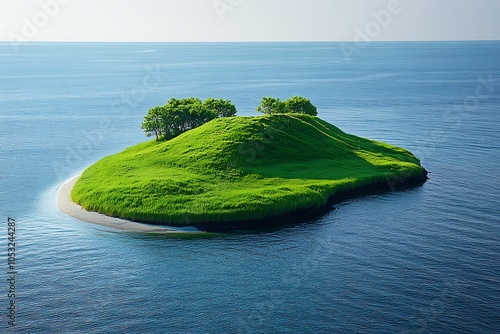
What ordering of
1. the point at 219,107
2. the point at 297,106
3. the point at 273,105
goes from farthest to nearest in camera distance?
the point at 297,106
the point at 273,105
the point at 219,107

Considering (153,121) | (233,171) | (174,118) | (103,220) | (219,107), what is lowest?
(103,220)

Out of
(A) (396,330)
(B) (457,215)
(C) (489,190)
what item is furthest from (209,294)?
(C) (489,190)

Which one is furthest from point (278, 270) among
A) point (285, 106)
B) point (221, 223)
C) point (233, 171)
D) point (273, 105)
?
point (285, 106)

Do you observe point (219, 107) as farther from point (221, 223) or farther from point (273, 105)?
point (221, 223)

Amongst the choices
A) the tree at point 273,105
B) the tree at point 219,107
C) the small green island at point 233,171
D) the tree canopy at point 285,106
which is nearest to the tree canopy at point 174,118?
the small green island at point 233,171

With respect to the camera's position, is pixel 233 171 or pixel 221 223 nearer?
pixel 221 223

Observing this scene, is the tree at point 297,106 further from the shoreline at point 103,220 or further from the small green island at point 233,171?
the shoreline at point 103,220

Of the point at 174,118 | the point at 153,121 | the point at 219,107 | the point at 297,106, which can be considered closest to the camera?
the point at 153,121

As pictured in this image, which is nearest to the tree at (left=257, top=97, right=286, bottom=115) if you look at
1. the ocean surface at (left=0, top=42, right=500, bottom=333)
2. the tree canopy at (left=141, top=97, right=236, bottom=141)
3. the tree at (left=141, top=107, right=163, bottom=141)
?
the tree canopy at (left=141, top=97, right=236, bottom=141)
